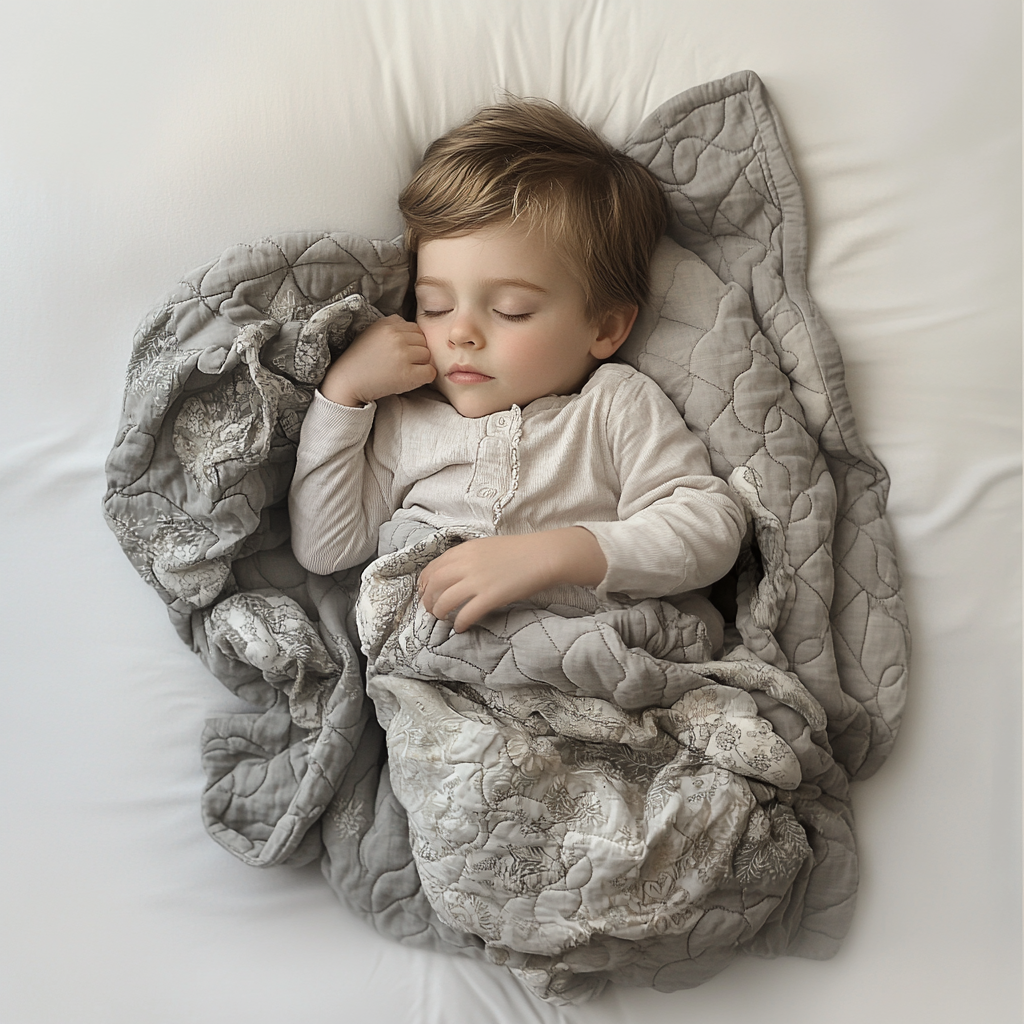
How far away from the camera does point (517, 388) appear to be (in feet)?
3.56

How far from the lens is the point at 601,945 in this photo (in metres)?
0.97

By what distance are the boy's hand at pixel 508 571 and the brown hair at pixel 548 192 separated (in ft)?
0.97

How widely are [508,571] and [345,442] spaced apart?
10.1 inches

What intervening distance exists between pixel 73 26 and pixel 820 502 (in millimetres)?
1036

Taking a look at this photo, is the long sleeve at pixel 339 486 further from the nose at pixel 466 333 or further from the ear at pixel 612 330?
the ear at pixel 612 330

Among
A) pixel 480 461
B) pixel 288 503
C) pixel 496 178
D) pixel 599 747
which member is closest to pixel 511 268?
pixel 496 178

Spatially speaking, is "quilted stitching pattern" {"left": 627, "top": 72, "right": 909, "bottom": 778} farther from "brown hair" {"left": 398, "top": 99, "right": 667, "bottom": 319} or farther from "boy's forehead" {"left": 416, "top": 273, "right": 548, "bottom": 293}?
"boy's forehead" {"left": 416, "top": 273, "right": 548, "bottom": 293}

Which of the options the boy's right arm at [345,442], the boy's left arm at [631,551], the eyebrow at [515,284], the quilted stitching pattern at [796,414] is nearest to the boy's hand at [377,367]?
the boy's right arm at [345,442]

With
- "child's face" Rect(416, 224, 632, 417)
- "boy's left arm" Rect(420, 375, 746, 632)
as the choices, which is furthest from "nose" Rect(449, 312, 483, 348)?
"boy's left arm" Rect(420, 375, 746, 632)

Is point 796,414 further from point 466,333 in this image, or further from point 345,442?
point 345,442

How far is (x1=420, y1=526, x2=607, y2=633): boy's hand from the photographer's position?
3.18ft

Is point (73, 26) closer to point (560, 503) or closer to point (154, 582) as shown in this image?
point (154, 582)

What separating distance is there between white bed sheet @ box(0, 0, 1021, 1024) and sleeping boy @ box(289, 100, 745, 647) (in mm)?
117

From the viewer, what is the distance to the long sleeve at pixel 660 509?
0.99m
